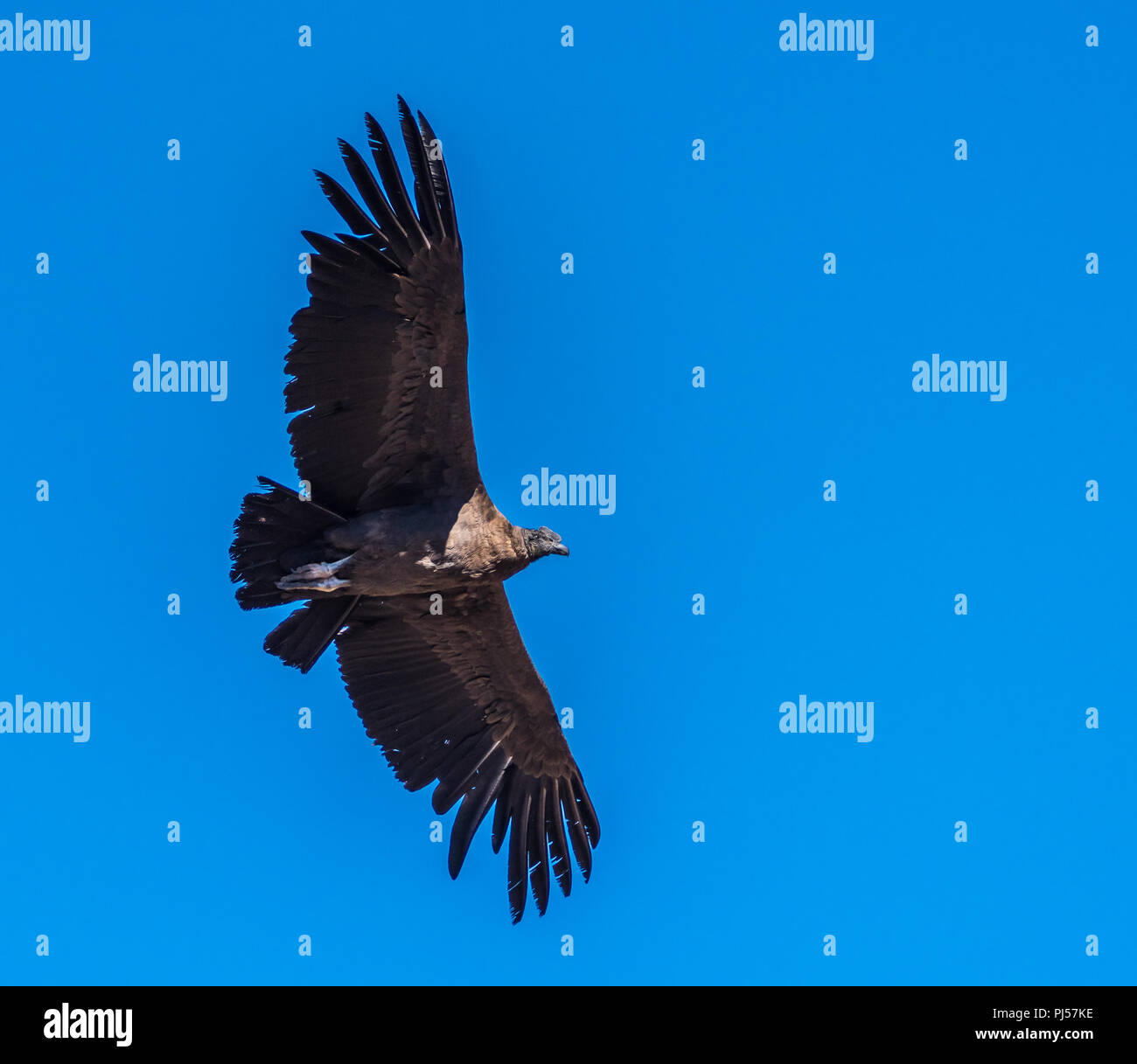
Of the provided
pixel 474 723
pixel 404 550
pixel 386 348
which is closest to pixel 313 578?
pixel 404 550

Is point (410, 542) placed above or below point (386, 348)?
below

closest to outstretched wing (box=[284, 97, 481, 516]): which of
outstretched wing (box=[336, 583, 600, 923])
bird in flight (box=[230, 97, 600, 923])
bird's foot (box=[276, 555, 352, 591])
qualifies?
bird in flight (box=[230, 97, 600, 923])

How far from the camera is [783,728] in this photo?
50.6 ft

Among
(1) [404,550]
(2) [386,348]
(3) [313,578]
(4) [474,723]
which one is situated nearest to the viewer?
(2) [386,348]

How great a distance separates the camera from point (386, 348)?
1075cm

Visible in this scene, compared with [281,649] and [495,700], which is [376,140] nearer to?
[281,649]

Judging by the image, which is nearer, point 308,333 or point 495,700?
point 308,333

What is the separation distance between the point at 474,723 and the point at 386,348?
3745 millimetres

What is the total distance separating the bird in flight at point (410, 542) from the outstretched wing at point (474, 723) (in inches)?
0.6

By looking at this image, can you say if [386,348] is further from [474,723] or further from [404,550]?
[474,723]

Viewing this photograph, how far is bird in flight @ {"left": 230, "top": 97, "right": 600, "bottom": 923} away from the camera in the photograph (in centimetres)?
1045

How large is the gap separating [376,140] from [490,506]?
3.01 meters

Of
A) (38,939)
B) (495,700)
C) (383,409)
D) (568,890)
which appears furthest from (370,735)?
(38,939)

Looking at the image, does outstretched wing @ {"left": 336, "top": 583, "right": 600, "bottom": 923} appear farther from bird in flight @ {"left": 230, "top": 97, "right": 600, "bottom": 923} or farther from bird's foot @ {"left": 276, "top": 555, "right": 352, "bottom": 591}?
bird's foot @ {"left": 276, "top": 555, "right": 352, "bottom": 591}
